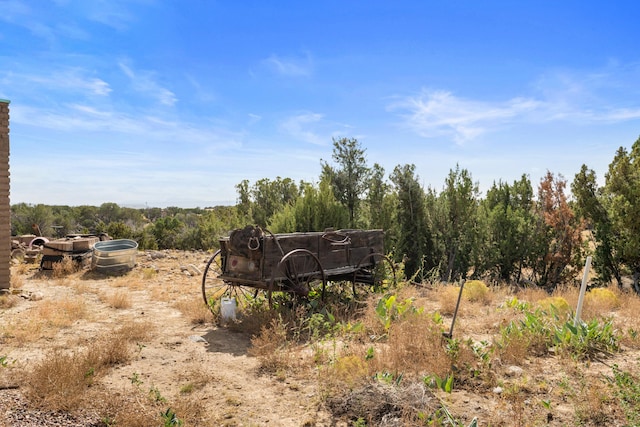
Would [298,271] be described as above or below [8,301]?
above

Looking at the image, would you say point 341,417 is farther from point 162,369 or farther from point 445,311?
point 445,311

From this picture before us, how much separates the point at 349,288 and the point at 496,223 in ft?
19.0

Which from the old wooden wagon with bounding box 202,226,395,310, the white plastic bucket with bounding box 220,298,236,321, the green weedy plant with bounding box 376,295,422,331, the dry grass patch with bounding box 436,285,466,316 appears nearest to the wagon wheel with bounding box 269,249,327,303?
→ the old wooden wagon with bounding box 202,226,395,310

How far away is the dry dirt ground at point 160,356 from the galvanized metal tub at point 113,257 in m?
1.43

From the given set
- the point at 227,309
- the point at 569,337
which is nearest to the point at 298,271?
the point at 227,309

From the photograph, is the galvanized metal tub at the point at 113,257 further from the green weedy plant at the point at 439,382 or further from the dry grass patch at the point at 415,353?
the green weedy plant at the point at 439,382

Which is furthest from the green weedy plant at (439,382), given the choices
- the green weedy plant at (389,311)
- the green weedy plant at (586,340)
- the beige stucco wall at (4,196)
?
the beige stucco wall at (4,196)

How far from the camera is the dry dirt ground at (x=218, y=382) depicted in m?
3.62

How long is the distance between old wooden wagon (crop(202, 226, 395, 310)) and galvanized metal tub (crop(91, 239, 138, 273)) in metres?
5.55

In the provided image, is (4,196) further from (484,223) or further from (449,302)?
(484,223)

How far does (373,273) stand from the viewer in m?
8.51

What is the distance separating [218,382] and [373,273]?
4568 millimetres

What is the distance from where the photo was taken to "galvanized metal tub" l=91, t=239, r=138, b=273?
38.6ft

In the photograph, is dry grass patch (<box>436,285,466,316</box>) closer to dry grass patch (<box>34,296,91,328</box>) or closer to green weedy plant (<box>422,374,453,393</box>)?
green weedy plant (<box>422,374,453,393</box>)
